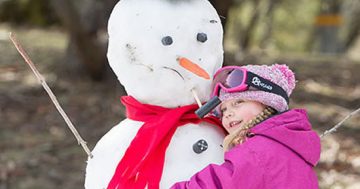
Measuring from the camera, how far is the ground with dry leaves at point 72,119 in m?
4.27

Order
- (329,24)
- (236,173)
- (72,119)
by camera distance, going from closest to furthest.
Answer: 1. (236,173)
2. (72,119)
3. (329,24)

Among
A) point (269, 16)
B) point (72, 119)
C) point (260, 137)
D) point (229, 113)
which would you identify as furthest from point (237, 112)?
point (269, 16)

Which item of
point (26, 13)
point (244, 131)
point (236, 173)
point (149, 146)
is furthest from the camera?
point (26, 13)

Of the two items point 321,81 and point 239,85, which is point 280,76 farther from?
point 321,81

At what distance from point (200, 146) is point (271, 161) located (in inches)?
13.3

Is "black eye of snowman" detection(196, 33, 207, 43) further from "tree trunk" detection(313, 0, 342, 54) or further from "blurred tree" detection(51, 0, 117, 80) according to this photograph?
"tree trunk" detection(313, 0, 342, 54)

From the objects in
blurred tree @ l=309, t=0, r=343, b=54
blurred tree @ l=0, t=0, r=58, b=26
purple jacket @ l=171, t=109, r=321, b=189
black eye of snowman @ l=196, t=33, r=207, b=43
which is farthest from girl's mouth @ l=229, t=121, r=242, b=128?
blurred tree @ l=0, t=0, r=58, b=26

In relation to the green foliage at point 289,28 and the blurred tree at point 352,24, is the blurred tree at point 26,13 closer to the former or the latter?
the green foliage at point 289,28

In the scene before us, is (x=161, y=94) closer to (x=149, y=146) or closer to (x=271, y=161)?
(x=149, y=146)

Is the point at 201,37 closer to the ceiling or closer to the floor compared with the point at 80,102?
closer to the ceiling

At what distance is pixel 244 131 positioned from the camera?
69.7 inches

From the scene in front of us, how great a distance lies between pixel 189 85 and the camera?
197cm

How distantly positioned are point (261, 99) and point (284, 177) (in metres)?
0.24

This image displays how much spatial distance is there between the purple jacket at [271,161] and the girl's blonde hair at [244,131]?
4cm
